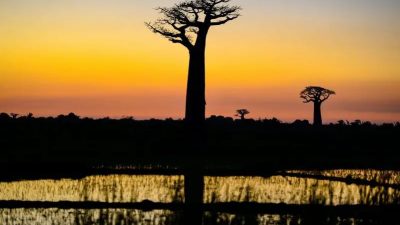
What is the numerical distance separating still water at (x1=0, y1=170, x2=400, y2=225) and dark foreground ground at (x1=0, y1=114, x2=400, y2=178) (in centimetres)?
208

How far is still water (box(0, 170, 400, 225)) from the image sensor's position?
11516 millimetres

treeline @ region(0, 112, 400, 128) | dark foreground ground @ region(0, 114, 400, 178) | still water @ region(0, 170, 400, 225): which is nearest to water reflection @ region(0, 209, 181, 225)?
still water @ region(0, 170, 400, 225)

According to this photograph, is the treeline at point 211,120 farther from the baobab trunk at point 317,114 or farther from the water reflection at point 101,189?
the water reflection at point 101,189

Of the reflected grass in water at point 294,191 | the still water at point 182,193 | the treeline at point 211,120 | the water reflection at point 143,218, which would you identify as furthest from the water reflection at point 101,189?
the treeline at point 211,120

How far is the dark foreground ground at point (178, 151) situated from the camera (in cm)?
2189

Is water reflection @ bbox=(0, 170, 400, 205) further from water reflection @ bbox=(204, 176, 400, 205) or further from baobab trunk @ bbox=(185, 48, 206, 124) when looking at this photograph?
baobab trunk @ bbox=(185, 48, 206, 124)

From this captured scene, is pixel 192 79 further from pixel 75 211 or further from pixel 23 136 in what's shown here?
pixel 75 211

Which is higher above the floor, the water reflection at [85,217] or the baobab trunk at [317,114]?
the baobab trunk at [317,114]

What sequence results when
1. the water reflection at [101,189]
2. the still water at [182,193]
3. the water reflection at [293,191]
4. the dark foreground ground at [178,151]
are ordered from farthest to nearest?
the dark foreground ground at [178,151] → the water reflection at [101,189] → the water reflection at [293,191] → the still water at [182,193]

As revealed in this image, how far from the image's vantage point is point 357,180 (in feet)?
58.5

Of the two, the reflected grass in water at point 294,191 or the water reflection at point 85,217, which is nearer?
the water reflection at point 85,217

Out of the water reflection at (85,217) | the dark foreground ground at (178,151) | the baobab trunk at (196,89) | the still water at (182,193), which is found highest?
the baobab trunk at (196,89)

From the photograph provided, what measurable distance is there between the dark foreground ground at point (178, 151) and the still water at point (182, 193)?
2080 millimetres

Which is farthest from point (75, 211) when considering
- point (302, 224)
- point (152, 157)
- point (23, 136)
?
point (23, 136)
